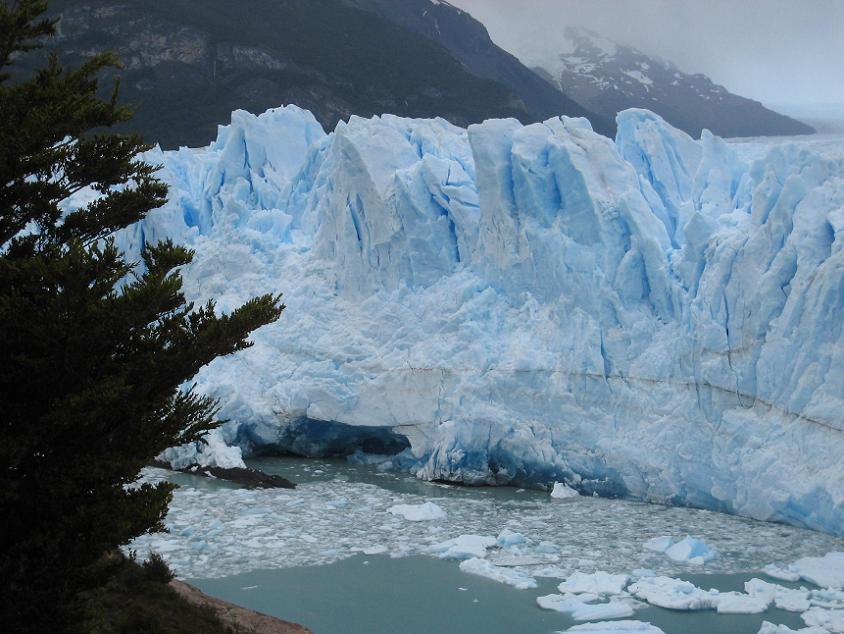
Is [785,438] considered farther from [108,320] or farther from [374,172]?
[108,320]

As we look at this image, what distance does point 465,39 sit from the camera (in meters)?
45.5

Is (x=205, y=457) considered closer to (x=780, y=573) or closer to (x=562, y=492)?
(x=562, y=492)

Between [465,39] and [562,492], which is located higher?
[465,39]

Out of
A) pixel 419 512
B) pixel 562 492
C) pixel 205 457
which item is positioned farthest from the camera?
pixel 205 457

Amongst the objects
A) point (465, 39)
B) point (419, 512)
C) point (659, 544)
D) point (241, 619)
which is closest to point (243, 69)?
point (465, 39)

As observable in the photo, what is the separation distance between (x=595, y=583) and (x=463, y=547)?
136cm

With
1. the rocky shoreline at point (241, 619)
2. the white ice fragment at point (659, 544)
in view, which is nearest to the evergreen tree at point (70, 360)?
the rocky shoreline at point (241, 619)

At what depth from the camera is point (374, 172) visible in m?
12.2

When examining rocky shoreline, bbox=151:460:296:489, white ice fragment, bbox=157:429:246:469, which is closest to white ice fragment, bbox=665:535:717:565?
rocky shoreline, bbox=151:460:296:489

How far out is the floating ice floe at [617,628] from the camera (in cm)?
620

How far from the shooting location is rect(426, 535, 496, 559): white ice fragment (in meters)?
7.92

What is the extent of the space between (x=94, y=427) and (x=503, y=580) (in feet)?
15.0

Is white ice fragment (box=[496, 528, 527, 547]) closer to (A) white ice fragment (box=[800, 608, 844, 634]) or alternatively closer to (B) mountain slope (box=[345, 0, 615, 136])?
(A) white ice fragment (box=[800, 608, 844, 634])

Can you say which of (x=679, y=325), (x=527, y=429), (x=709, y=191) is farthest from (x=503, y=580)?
(x=709, y=191)
